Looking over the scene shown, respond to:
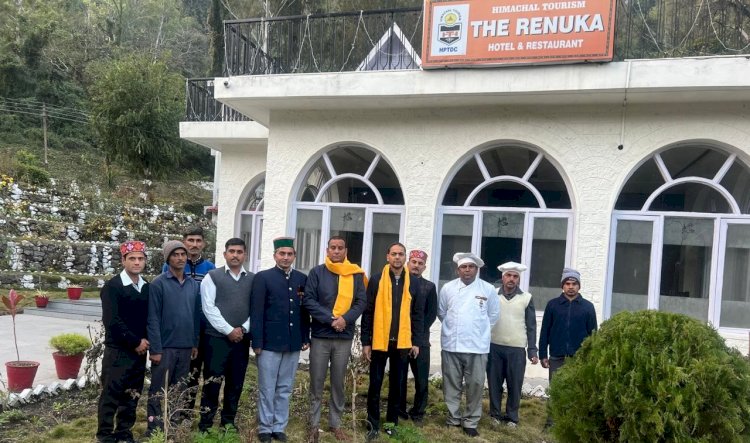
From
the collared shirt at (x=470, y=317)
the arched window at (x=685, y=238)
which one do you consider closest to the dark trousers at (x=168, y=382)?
the collared shirt at (x=470, y=317)

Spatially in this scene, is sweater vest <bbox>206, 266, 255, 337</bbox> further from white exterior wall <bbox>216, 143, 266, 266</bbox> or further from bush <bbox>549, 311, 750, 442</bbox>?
white exterior wall <bbox>216, 143, 266, 266</bbox>

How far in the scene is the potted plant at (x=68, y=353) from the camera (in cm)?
657

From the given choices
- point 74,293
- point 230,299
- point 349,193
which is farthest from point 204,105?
point 230,299

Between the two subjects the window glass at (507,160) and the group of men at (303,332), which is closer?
the group of men at (303,332)

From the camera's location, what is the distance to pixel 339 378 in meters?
5.09

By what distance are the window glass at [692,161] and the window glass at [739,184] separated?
0.15 metres

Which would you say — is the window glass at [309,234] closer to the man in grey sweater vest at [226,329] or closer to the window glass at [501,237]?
the window glass at [501,237]

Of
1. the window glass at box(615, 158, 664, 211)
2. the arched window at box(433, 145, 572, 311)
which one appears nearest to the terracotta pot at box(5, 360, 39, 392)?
the arched window at box(433, 145, 572, 311)

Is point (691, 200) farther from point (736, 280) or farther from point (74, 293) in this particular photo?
point (74, 293)

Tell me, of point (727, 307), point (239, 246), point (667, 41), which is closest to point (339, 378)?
point (239, 246)

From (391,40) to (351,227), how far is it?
263 centimetres

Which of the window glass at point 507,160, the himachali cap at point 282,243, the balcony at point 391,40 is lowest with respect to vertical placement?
the himachali cap at point 282,243

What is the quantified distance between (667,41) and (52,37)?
96.2 feet

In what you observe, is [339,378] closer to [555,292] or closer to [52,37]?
[555,292]
